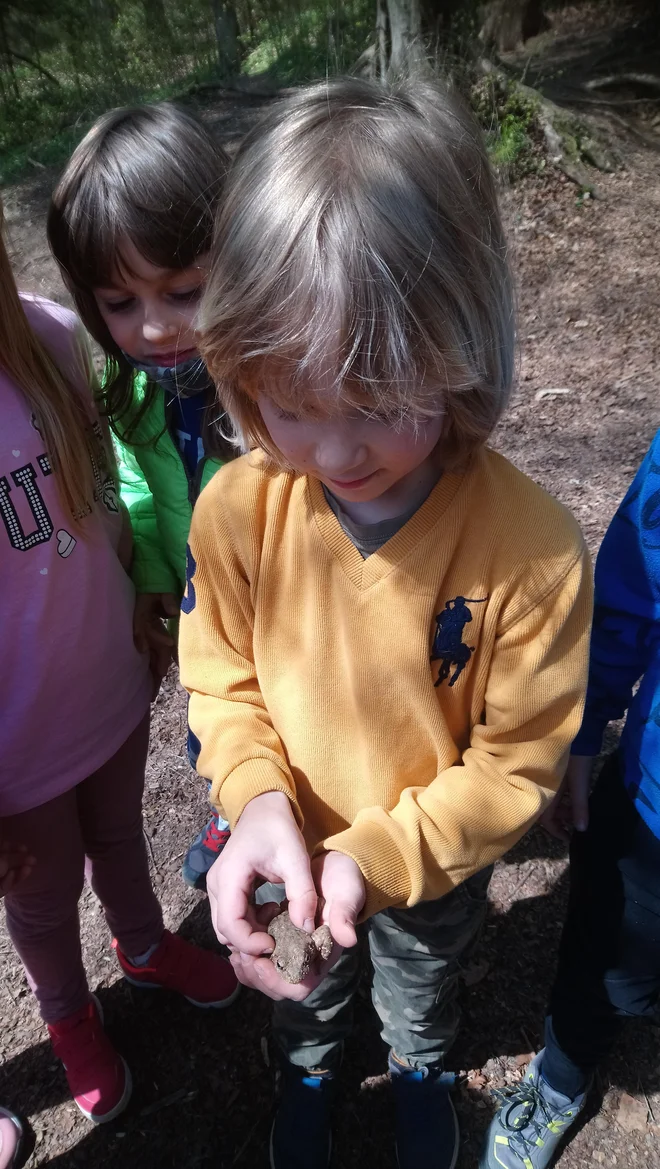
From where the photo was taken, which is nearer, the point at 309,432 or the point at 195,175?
the point at 309,432

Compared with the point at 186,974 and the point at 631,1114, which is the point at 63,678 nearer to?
the point at 186,974

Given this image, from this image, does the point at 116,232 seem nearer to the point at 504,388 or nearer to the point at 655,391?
the point at 504,388

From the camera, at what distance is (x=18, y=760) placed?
160 centimetres

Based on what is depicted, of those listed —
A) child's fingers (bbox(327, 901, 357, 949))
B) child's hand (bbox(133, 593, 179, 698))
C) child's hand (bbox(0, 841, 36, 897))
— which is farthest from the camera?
child's hand (bbox(133, 593, 179, 698))

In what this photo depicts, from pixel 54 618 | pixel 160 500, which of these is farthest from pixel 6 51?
pixel 54 618

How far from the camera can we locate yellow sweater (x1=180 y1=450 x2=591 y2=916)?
1241mm

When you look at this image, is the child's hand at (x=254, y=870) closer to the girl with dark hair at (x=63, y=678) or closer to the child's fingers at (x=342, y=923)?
the child's fingers at (x=342, y=923)

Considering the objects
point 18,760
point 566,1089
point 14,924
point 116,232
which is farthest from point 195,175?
point 566,1089

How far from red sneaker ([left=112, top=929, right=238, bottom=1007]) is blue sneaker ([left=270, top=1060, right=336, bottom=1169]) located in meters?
0.39

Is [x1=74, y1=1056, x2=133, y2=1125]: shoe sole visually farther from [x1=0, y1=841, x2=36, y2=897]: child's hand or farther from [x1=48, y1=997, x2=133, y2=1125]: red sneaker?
[x1=0, y1=841, x2=36, y2=897]: child's hand

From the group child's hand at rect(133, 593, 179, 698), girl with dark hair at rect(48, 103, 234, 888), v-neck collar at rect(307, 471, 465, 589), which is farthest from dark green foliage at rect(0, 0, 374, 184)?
v-neck collar at rect(307, 471, 465, 589)

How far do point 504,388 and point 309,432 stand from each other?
12.4 inches

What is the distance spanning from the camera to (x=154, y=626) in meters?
1.88

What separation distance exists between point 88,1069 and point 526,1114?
44.5 inches
